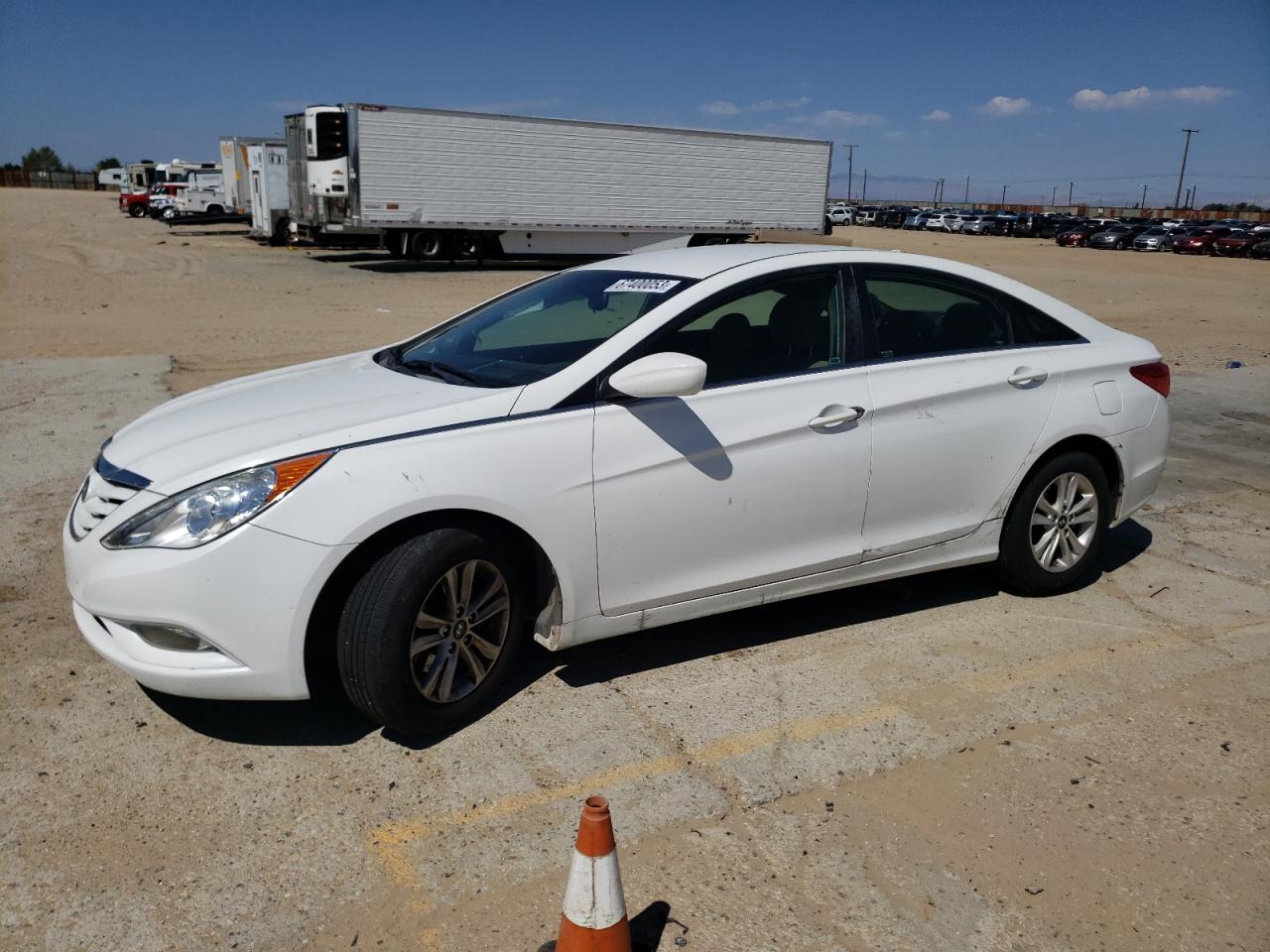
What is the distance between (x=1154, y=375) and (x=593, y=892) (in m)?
4.13

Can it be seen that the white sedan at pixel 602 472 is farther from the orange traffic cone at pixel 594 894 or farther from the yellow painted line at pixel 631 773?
the orange traffic cone at pixel 594 894

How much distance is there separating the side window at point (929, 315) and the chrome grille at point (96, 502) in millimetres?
3002

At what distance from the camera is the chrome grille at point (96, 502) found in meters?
3.56

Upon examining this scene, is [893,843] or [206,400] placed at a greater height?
[206,400]

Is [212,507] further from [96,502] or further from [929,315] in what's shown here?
[929,315]

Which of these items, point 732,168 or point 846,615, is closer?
point 846,615

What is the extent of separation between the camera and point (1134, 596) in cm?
528

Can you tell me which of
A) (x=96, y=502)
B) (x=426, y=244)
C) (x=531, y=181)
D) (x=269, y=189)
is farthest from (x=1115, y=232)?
(x=96, y=502)

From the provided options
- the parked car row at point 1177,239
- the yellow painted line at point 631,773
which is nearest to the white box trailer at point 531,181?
the yellow painted line at point 631,773

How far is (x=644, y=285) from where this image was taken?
4352 mm

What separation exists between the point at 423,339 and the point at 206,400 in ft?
3.38

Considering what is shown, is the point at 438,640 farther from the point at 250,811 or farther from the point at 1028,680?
the point at 1028,680

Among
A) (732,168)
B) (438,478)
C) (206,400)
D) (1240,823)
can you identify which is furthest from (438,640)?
(732,168)

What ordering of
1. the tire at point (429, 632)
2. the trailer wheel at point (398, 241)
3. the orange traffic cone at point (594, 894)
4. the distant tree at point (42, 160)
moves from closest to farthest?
the orange traffic cone at point (594, 894) < the tire at point (429, 632) < the trailer wheel at point (398, 241) < the distant tree at point (42, 160)
